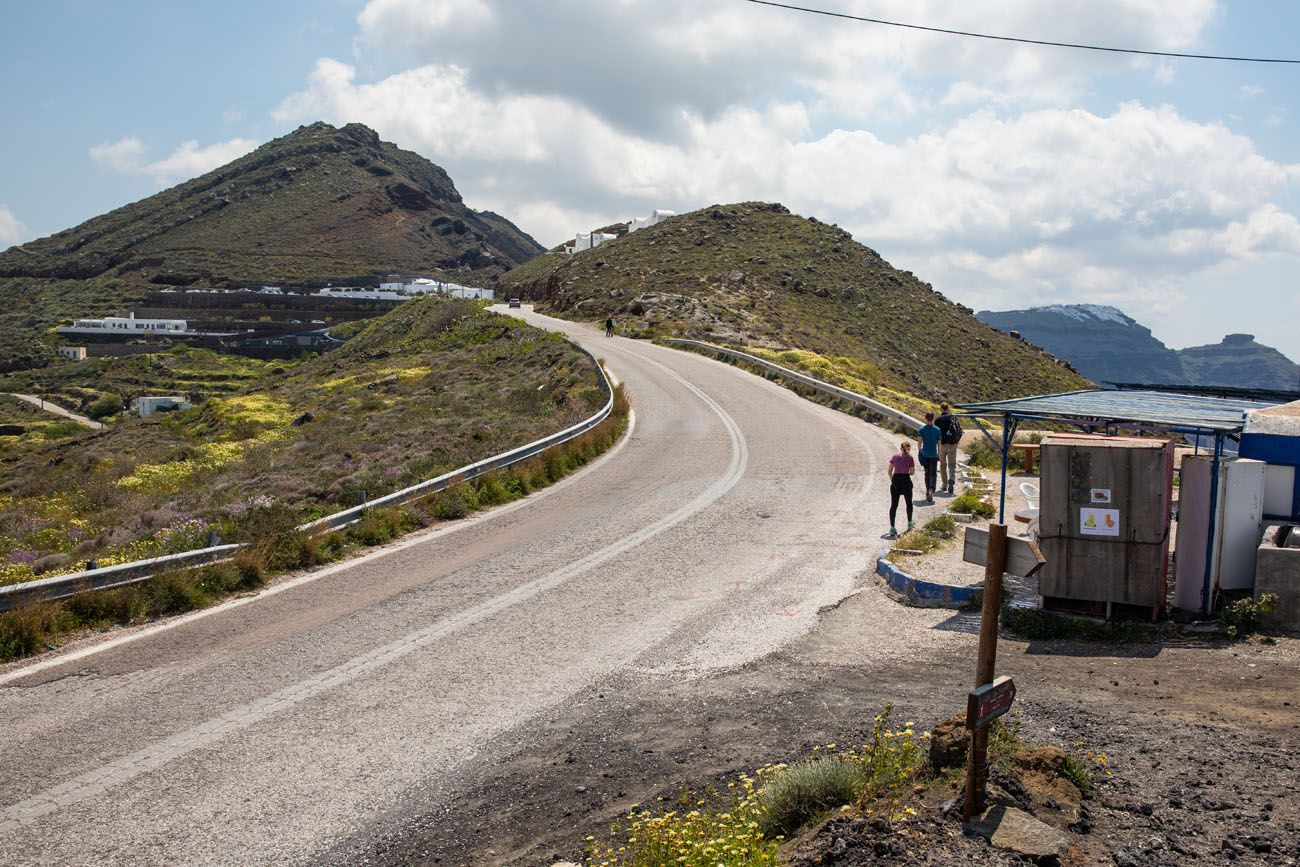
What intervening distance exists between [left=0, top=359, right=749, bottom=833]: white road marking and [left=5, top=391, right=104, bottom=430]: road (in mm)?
62229

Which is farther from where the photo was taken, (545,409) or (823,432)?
(545,409)

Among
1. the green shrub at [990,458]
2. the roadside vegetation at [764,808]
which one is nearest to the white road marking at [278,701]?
the roadside vegetation at [764,808]

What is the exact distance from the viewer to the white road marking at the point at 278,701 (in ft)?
A: 18.9

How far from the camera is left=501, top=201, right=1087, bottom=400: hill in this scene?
175 ft

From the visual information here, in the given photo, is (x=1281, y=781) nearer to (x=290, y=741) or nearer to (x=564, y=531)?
(x=290, y=741)

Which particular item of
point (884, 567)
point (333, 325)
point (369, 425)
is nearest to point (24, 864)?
point (884, 567)

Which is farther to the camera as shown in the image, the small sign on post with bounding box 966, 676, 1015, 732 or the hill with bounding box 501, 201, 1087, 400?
the hill with bounding box 501, 201, 1087, 400

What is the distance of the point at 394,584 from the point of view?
10.9m

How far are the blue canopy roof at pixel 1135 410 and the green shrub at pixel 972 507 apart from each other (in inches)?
93.2

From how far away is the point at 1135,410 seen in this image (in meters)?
10.4

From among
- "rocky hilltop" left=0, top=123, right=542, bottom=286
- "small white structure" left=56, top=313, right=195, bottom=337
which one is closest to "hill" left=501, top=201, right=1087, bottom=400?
"small white structure" left=56, top=313, right=195, bottom=337

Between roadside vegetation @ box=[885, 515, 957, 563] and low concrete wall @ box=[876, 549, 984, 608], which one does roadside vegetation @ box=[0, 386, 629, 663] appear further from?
low concrete wall @ box=[876, 549, 984, 608]

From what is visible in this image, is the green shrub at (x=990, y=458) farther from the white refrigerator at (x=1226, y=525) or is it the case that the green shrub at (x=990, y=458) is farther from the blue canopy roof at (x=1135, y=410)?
the white refrigerator at (x=1226, y=525)

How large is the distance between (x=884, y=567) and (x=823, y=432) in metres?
12.4
